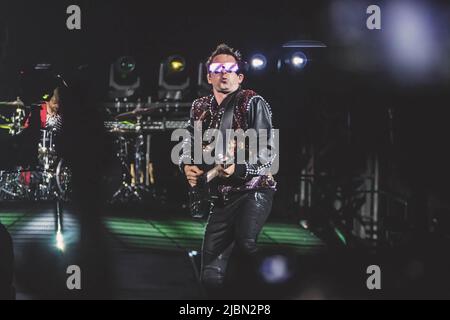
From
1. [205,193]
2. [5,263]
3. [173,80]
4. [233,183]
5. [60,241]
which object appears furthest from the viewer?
[173,80]

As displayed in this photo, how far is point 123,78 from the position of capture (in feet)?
22.0

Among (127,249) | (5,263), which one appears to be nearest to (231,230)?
(127,249)

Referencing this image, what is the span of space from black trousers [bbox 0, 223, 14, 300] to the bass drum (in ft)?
4.69

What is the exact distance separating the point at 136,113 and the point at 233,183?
2.50 metres

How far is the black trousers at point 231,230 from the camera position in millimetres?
4449

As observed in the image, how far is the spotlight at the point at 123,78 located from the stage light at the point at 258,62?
1.20m

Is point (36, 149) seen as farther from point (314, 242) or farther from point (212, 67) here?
point (314, 242)

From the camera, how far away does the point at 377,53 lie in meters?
5.86

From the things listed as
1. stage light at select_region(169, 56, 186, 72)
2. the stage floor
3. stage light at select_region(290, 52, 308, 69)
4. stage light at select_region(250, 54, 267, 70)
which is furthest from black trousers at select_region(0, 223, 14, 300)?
stage light at select_region(169, 56, 186, 72)

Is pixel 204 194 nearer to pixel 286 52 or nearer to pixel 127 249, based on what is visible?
pixel 127 249

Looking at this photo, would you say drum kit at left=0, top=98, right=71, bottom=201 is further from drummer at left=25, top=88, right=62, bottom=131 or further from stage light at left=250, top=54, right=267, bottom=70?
stage light at left=250, top=54, right=267, bottom=70

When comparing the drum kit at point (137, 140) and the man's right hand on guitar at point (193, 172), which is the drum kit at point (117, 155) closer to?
the drum kit at point (137, 140)

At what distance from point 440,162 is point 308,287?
1994 millimetres
